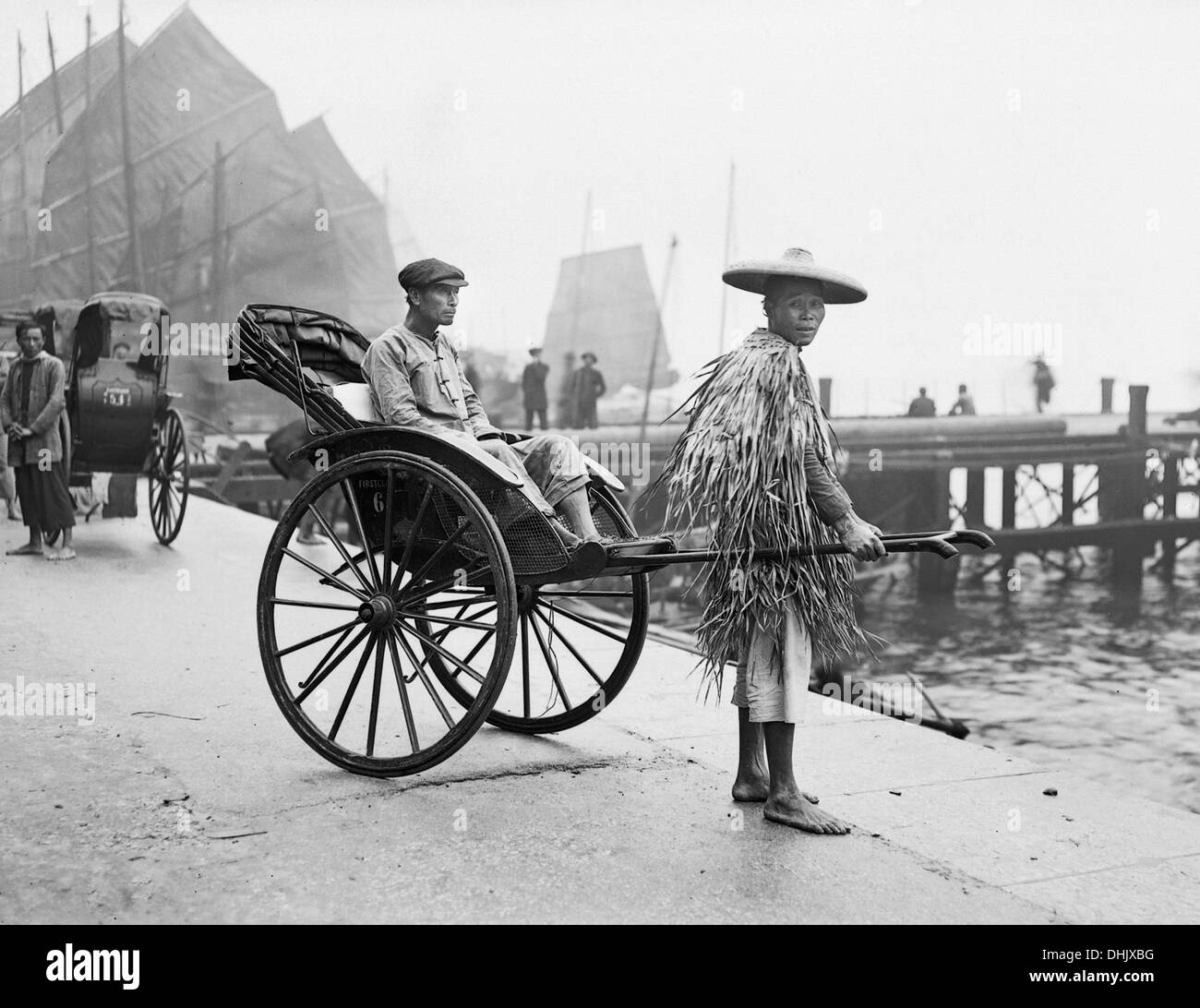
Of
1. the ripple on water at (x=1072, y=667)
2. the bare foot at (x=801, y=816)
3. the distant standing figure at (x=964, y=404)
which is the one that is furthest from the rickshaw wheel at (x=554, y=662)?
the distant standing figure at (x=964, y=404)

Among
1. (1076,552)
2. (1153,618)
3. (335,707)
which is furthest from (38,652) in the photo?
(1076,552)

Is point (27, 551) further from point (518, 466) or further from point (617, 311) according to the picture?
point (617, 311)

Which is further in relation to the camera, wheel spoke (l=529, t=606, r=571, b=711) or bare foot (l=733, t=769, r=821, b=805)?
wheel spoke (l=529, t=606, r=571, b=711)

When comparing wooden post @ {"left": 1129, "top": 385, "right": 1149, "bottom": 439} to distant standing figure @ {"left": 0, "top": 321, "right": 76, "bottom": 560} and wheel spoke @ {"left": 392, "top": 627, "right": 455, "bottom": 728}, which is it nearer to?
distant standing figure @ {"left": 0, "top": 321, "right": 76, "bottom": 560}

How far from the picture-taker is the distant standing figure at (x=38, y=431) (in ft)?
31.9

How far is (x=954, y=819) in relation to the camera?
3.94 m

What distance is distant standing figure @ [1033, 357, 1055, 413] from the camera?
34.4m

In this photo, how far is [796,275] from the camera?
385 cm

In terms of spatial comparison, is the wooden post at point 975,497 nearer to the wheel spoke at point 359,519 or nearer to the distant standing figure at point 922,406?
the distant standing figure at point 922,406

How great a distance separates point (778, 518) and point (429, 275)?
154 centimetres

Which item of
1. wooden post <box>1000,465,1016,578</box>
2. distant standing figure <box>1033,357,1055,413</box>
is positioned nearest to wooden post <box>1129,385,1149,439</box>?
wooden post <box>1000,465,1016,578</box>

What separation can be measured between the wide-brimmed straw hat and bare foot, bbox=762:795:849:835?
1596mm
